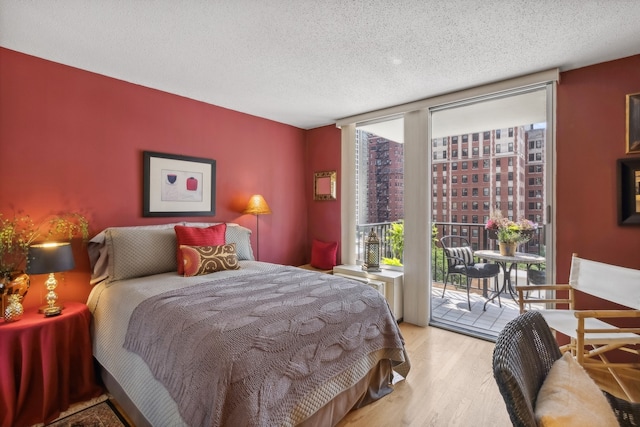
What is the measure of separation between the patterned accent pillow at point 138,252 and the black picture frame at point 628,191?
145 inches

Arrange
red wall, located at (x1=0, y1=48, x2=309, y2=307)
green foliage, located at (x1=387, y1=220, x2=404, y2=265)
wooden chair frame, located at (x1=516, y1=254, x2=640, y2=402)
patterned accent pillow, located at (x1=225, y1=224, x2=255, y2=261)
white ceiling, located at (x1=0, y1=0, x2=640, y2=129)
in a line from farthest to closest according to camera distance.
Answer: green foliage, located at (x1=387, y1=220, x2=404, y2=265) < patterned accent pillow, located at (x1=225, y1=224, x2=255, y2=261) < red wall, located at (x1=0, y1=48, x2=309, y2=307) < wooden chair frame, located at (x1=516, y1=254, x2=640, y2=402) < white ceiling, located at (x1=0, y1=0, x2=640, y2=129)

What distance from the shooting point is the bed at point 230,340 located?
1.32 m

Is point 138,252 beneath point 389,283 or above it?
above

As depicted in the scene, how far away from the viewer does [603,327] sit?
2.17 metres

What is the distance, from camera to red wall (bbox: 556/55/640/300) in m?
2.36

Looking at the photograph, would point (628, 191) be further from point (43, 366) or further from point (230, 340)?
A: point (43, 366)

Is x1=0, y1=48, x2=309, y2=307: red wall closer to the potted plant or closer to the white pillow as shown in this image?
the potted plant

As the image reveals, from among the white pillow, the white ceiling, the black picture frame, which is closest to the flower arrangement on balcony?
the black picture frame

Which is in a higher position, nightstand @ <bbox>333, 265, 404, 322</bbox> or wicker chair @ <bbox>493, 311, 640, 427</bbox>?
wicker chair @ <bbox>493, 311, 640, 427</bbox>

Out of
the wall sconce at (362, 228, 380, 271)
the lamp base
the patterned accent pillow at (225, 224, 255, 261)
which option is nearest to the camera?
the lamp base

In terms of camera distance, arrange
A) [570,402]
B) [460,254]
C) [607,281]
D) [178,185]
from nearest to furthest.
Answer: [570,402], [607,281], [178,185], [460,254]

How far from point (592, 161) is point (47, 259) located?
4132 millimetres

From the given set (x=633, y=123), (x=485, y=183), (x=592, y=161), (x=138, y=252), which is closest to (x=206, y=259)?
(x=138, y=252)

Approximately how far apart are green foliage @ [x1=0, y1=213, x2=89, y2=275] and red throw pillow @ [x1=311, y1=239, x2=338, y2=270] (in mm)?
2530
